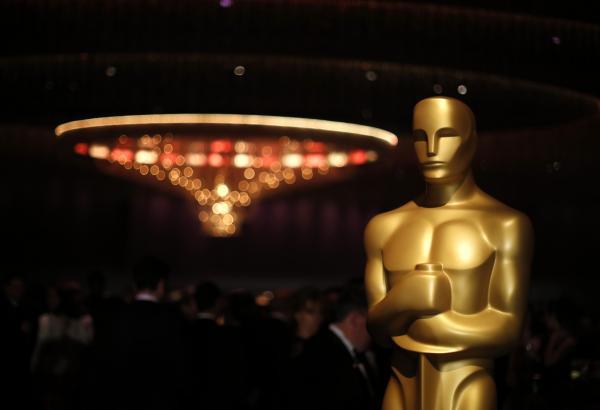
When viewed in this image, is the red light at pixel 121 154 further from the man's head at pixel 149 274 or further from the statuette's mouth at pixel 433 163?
the statuette's mouth at pixel 433 163

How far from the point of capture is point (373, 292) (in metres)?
4.65

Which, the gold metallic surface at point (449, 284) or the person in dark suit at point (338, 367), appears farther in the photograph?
the person in dark suit at point (338, 367)

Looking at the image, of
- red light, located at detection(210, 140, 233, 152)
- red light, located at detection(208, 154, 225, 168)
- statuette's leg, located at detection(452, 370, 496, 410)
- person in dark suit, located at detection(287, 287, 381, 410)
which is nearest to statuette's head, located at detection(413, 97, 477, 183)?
statuette's leg, located at detection(452, 370, 496, 410)

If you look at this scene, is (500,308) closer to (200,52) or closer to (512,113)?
(200,52)

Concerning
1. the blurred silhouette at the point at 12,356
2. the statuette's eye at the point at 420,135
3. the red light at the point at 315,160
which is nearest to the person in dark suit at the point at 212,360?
the blurred silhouette at the point at 12,356

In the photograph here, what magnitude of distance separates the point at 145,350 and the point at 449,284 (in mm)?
2738

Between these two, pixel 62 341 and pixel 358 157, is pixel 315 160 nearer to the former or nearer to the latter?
pixel 358 157

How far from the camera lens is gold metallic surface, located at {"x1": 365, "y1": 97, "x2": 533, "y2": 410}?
4.33 meters

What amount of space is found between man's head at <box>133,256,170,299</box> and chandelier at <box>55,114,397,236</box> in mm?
7600

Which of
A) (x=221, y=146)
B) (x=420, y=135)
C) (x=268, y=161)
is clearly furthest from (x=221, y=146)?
(x=420, y=135)

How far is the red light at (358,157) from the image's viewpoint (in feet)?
59.5

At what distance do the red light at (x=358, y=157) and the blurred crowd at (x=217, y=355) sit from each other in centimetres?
659

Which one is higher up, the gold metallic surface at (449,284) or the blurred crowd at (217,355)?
the gold metallic surface at (449,284)

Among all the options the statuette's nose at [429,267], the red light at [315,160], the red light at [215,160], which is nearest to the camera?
the statuette's nose at [429,267]
